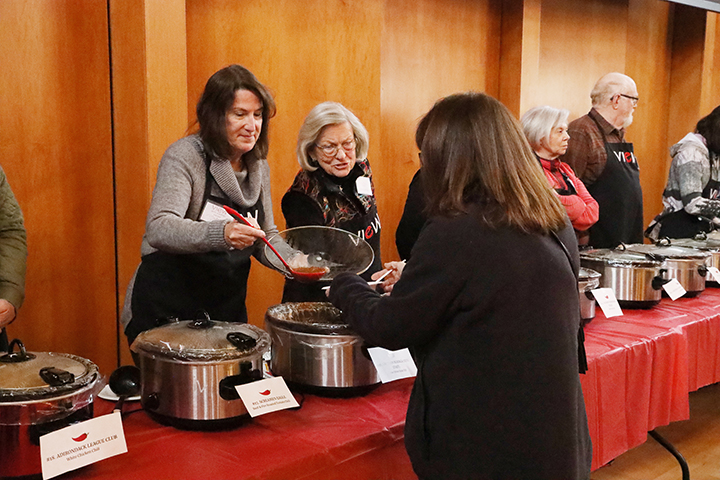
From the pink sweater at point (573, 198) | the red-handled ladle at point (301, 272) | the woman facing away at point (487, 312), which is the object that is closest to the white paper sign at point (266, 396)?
the woman facing away at point (487, 312)

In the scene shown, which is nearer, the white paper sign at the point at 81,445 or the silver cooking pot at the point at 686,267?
the white paper sign at the point at 81,445

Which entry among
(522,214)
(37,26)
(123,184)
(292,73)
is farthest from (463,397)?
(292,73)

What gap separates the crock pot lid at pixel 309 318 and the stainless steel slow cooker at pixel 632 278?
1159mm

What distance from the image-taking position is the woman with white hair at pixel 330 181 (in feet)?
7.45

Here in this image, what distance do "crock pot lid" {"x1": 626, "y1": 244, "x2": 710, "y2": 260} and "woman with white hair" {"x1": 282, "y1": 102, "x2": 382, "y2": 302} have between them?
1.02 m

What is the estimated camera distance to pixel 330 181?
2.30 metres

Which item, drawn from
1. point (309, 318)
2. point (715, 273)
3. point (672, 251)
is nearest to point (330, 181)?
point (309, 318)

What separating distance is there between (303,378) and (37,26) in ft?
5.95

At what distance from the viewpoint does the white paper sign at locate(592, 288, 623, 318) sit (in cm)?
213

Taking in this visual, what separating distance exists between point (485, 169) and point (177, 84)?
1.72 meters

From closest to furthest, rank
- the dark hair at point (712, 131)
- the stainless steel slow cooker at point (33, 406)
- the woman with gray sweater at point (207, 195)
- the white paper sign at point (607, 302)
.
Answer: the stainless steel slow cooker at point (33, 406), the woman with gray sweater at point (207, 195), the white paper sign at point (607, 302), the dark hair at point (712, 131)

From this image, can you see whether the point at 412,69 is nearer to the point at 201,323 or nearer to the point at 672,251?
the point at 672,251

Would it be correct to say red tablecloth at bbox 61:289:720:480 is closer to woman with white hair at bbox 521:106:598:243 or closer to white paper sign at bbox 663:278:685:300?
white paper sign at bbox 663:278:685:300

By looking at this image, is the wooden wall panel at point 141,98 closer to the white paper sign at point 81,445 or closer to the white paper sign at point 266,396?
the white paper sign at point 266,396
